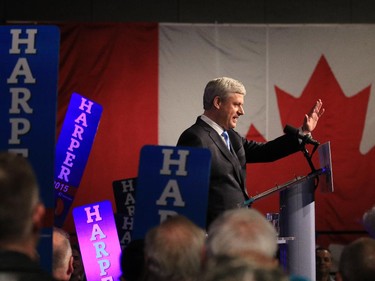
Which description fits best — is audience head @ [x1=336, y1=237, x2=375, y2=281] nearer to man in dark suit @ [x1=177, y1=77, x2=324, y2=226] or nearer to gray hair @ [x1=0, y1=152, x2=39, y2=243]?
gray hair @ [x1=0, y1=152, x2=39, y2=243]

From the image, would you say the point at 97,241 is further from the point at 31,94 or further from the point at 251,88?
the point at 251,88

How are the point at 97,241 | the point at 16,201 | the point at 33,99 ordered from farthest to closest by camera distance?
the point at 97,241 → the point at 33,99 → the point at 16,201

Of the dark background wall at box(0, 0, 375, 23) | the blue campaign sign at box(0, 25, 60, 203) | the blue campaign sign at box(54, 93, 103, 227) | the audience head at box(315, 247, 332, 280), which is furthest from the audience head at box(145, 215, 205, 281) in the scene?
the dark background wall at box(0, 0, 375, 23)

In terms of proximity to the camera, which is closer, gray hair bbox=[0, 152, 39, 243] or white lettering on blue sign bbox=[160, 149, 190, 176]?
gray hair bbox=[0, 152, 39, 243]

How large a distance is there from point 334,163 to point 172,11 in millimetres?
2132

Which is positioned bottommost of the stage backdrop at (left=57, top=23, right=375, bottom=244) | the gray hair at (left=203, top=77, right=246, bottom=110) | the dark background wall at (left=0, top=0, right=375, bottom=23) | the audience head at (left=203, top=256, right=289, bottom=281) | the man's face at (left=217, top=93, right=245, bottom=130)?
the audience head at (left=203, top=256, right=289, bottom=281)

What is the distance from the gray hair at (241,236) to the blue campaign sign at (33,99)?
910 millimetres

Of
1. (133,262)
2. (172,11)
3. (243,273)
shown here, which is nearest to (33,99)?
(133,262)

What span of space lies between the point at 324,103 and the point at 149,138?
170 cm

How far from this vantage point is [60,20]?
27.3 ft

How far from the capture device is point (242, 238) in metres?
1.98

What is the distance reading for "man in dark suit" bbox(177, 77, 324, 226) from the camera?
172 inches

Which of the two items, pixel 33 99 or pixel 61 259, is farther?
pixel 61 259

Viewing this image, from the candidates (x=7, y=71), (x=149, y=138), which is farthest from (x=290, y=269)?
(x=149, y=138)
